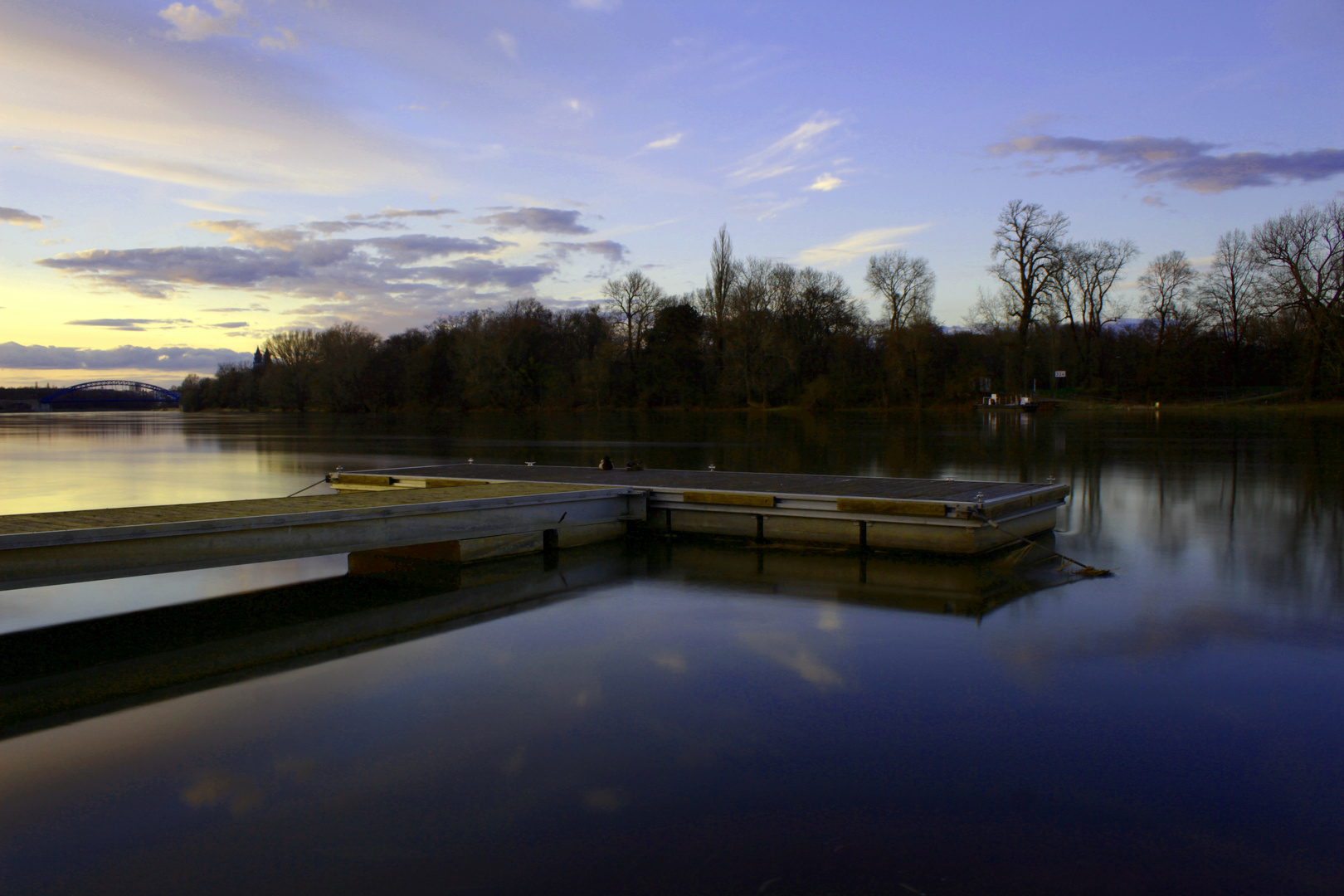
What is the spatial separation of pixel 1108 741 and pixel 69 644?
6856 mm

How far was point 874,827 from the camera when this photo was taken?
341 centimetres

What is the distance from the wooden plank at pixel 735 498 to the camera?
380 inches

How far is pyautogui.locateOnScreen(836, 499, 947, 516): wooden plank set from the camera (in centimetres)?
880

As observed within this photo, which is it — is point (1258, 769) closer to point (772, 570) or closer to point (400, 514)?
point (772, 570)

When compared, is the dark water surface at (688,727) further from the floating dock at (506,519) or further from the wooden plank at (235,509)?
the wooden plank at (235,509)

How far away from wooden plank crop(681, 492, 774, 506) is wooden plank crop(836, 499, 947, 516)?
877mm

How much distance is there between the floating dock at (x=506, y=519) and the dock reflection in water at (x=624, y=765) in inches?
27.7

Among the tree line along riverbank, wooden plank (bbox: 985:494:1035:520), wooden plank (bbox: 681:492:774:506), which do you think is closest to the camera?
wooden plank (bbox: 985:494:1035:520)

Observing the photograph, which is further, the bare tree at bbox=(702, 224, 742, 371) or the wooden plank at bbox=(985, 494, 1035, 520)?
the bare tree at bbox=(702, 224, 742, 371)

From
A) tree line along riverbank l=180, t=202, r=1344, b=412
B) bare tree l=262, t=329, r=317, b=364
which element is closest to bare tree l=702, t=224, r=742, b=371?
tree line along riverbank l=180, t=202, r=1344, b=412

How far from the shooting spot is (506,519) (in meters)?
9.02

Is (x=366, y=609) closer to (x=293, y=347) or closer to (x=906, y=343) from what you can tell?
(x=906, y=343)

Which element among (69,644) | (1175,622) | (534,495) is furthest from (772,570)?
(69,644)

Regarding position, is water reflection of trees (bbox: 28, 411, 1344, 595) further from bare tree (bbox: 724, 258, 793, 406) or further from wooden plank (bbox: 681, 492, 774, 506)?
bare tree (bbox: 724, 258, 793, 406)
